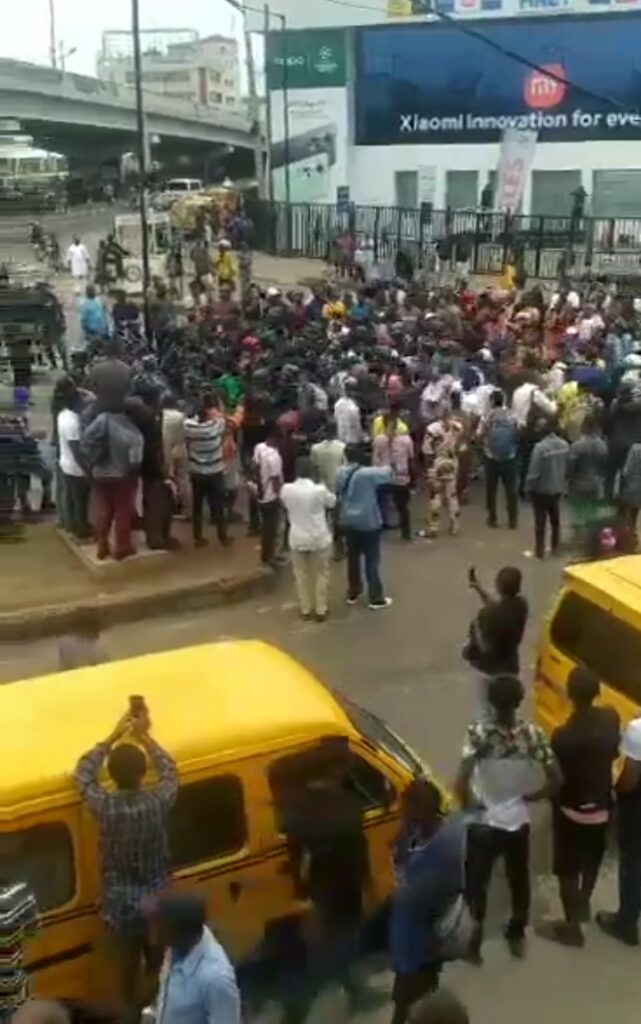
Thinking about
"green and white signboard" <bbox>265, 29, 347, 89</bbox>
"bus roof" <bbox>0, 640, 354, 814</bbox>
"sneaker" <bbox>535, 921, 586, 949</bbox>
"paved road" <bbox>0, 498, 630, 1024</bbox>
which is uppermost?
"green and white signboard" <bbox>265, 29, 347, 89</bbox>

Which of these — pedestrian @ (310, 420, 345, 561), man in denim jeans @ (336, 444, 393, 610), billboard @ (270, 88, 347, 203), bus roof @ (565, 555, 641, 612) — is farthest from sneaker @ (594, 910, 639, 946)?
billboard @ (270, 88, 347, 203)

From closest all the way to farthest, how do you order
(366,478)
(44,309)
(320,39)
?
1. (366,478)
2. (44,309)
3. (320,39)

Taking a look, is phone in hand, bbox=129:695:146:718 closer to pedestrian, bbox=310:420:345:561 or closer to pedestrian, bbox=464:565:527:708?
pedestrian, bbox=464:565:527:708

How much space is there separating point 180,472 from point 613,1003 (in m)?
7.78

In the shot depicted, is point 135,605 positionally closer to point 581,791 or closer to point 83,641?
point 83,641

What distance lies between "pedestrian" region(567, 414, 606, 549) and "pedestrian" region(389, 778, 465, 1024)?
24.1 feet

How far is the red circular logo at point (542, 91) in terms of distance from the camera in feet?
159

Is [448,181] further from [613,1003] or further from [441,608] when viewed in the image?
[613,1003]

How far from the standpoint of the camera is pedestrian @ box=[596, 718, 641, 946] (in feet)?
21.1

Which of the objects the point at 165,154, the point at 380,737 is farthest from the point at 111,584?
the point at 165,154

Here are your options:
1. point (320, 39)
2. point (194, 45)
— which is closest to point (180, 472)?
point (320, 39)

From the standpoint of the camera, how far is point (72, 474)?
12570mm

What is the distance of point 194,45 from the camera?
171 metres

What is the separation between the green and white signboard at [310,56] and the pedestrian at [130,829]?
47.6 meters
